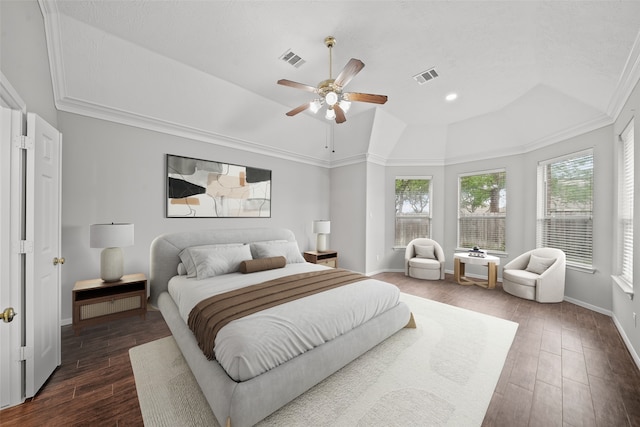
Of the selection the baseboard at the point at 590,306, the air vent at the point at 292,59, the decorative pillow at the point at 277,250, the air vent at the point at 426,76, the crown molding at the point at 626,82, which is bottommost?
the baseboard at the point at 590,306

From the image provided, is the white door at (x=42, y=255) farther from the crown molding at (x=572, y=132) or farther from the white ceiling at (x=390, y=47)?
the crown molding at (x=572, y=132)

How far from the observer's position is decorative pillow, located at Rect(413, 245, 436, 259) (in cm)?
554

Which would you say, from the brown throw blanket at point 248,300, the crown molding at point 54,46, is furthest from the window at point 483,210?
the crown molding at point 54,46

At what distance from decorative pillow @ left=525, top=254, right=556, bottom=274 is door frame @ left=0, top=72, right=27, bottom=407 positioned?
6.46 metres

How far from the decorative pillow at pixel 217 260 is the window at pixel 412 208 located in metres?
4.02

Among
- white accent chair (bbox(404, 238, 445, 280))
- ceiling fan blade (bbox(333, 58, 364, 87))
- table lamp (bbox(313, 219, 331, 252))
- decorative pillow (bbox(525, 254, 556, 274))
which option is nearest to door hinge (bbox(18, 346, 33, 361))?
ceiling fan blade (bbox(333, 58, 364, 87))

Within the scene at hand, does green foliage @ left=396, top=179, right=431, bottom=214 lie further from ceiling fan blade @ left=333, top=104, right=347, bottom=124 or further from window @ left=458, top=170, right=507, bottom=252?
ceiling fan blade @ left=333, top=104, right=347, bottom=124

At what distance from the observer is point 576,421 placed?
1.67m

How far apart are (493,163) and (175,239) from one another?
6.30 meters

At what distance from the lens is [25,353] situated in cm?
178

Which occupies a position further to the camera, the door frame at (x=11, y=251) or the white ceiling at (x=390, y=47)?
the white ceiling at (x=390, y=47)

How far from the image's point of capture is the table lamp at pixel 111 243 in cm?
287

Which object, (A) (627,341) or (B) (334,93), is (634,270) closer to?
(A) (627,341)

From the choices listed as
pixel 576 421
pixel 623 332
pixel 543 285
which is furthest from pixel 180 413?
pixel 543 285
